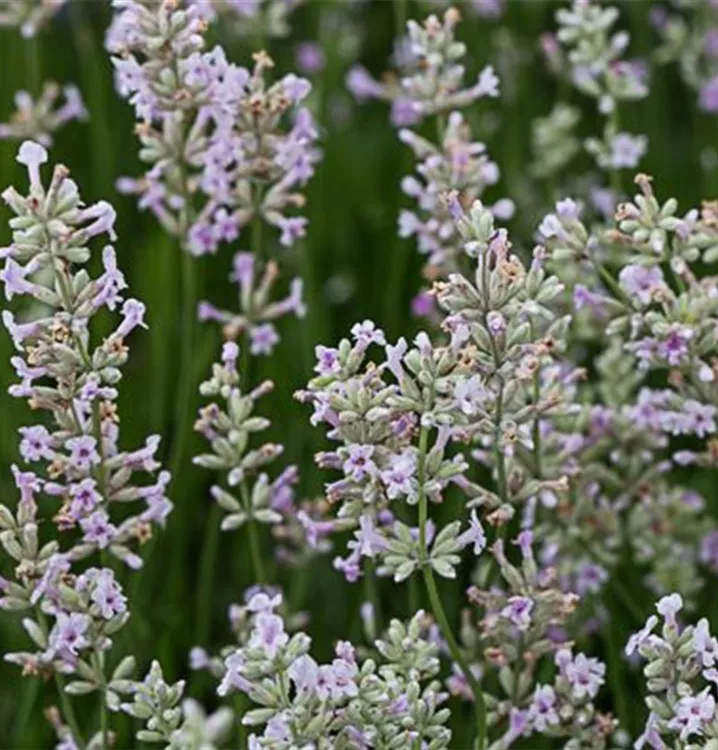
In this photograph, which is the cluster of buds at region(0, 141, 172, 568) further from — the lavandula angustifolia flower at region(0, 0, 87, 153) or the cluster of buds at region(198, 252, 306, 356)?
the lavandula angustifolia flower at region(0, 0, 87, 153)

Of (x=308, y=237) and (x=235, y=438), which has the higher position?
(x=308, y=237)

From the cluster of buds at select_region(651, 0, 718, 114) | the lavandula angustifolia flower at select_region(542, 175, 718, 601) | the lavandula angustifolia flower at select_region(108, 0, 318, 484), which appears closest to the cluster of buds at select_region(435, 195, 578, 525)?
the lavandula angustifolia flower at select_region(542, 175, 718, 601)

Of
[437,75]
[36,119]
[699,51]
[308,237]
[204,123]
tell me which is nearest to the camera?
[204,123]

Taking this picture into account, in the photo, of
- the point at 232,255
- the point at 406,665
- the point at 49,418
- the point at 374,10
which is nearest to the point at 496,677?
the point at 406,665

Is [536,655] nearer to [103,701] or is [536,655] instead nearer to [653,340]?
[653,340]

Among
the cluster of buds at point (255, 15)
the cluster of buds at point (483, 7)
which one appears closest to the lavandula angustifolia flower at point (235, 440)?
the cluster of buds at point (255, 15)

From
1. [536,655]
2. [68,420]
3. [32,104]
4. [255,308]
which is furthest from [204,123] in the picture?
[536,655]

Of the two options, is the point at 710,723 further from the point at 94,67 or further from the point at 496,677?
the point at 94,67
